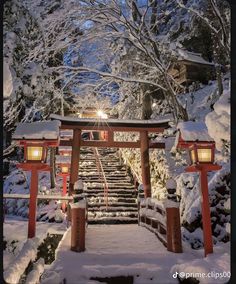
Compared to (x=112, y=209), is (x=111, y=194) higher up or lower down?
higher up

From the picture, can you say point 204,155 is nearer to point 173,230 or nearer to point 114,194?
point 173,230

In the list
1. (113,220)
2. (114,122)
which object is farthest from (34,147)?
(113,220)

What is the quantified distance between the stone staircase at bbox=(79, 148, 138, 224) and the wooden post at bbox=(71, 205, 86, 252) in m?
6.62

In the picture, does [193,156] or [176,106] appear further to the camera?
[176,106]

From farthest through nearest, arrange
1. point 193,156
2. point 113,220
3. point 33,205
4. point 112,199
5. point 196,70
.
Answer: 1. point 196,70
2. point 112,199
3. point 113,220
4. point 33,205
5. point 193,156

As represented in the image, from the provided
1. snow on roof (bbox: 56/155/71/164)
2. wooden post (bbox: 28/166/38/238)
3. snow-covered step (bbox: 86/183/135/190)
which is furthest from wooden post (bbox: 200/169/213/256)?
snow on roof (bbox: 56/155/71/164)

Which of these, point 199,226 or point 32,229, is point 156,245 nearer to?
point 199,226

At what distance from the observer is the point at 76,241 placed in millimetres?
6887

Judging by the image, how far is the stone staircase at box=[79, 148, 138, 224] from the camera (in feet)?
45.8

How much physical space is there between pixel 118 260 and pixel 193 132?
2.94 meters

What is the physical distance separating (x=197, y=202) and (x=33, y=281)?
534 centimetres

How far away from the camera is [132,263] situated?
6.09 m

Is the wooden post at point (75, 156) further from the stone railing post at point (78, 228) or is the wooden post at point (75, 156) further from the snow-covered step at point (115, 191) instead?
the stone railing post at point (78, 228)

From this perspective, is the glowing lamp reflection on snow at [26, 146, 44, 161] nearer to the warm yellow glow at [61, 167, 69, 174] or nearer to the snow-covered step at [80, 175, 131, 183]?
the warm yellow glow at [61, 167, 69, 174]
